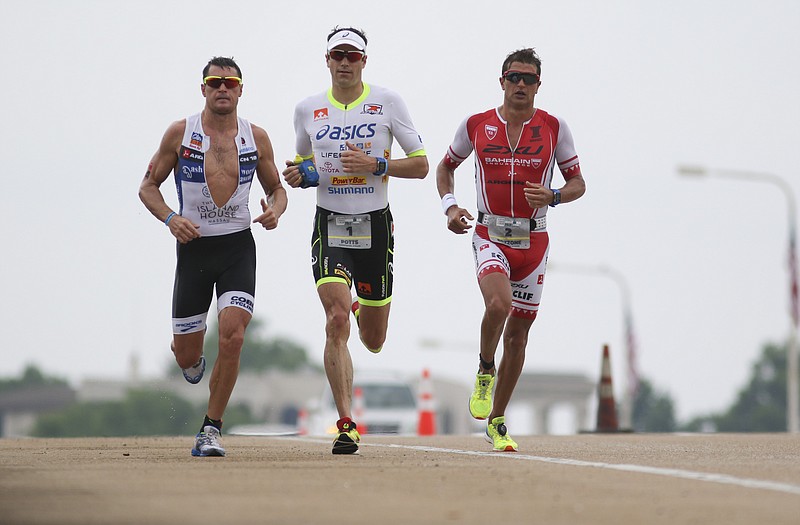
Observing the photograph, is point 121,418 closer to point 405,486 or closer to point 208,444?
point 208,444

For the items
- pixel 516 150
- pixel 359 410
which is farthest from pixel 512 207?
pixel 359 410

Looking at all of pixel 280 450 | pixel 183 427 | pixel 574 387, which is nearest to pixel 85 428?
pixel 183 427

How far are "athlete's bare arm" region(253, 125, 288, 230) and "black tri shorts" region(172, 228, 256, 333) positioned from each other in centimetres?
26

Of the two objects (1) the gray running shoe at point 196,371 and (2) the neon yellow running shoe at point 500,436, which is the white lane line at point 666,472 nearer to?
(2) the neon yellow running shoe at point 500,436

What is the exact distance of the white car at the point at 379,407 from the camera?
28334 millimetres

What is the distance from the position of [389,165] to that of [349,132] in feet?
1.22

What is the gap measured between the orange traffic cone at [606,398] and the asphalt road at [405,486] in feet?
25.8

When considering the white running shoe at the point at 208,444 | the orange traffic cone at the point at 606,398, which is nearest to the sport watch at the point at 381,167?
the white running shoe at the point at 208,444

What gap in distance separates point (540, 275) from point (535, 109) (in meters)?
1.23

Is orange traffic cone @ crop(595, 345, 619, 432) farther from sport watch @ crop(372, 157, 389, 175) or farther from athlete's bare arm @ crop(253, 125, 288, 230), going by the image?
athlete's bare arm @ crop(253, 125, 288, 230)

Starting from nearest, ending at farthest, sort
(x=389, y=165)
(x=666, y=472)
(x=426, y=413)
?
1. (x=666, y=472)
2. (x=389, y=165)
3. (x=426, y=413)

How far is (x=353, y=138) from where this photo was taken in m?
12.2

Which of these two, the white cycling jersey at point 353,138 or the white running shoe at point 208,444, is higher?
the white cycling jersey at point 353,138

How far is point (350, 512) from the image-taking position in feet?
23.4
